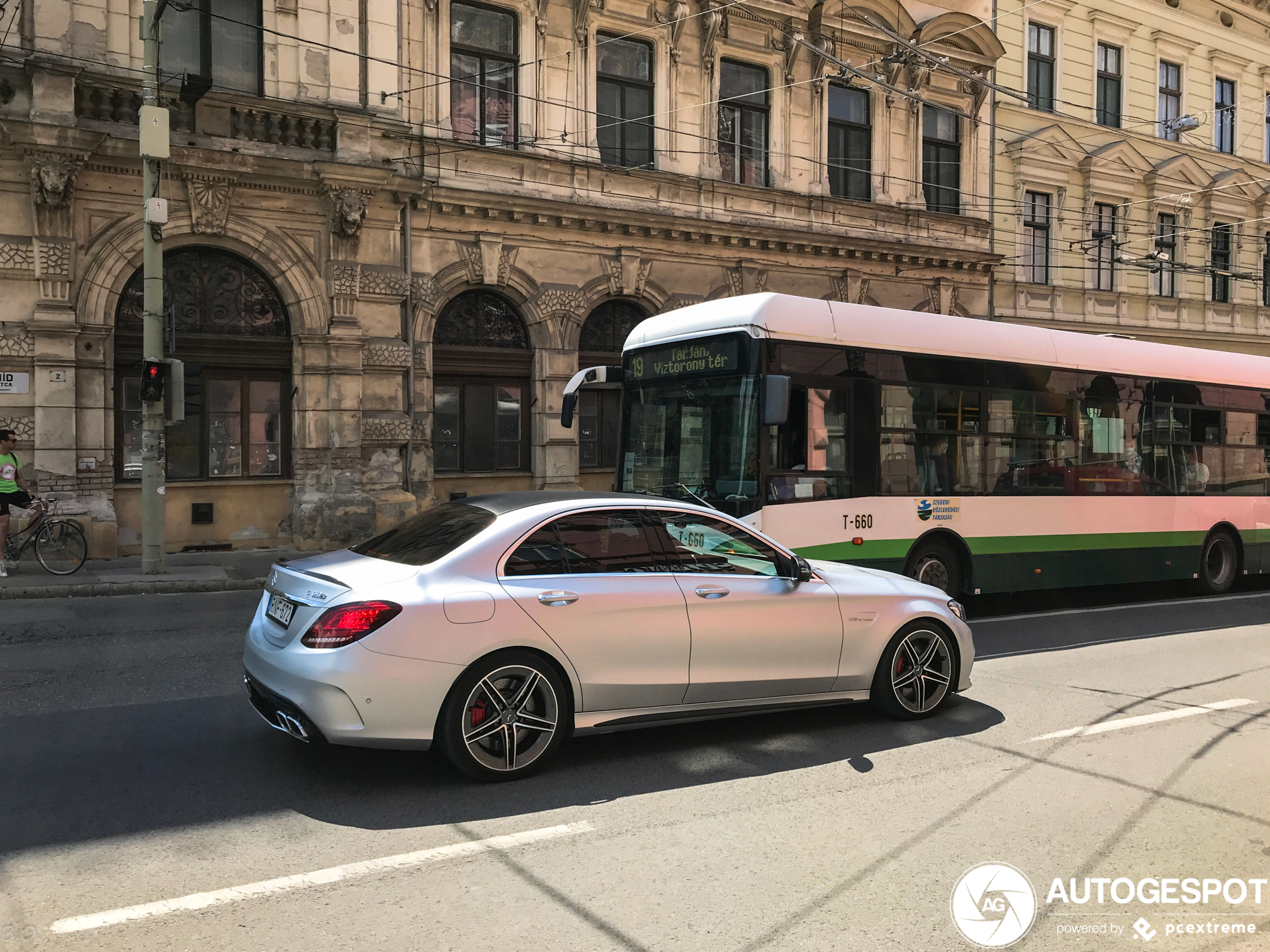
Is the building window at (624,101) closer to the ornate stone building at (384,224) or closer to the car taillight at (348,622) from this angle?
the ornate stone building at (384,224)

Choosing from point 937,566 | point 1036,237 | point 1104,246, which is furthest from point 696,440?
point 1104,246

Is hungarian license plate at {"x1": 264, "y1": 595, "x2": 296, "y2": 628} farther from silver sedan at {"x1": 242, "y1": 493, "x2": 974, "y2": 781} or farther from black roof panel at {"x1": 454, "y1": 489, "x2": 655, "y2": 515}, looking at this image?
black roof panel at {"x1": 454, "y1": 489, "x2": 655, "y2": 515}

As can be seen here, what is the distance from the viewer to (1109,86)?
27.8 m

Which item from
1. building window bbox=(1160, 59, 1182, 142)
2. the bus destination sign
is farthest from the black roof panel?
building window bbox=(1160, 59, 1182, 142)

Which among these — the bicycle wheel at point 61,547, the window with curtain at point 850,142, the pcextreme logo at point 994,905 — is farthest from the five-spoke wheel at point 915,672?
the window with curtain at point 850,142

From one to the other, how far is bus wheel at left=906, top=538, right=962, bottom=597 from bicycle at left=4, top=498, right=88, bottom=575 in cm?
1051

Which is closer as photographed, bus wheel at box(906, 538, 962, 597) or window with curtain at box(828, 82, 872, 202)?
bus wheel at box(906, 538, 962, 597)

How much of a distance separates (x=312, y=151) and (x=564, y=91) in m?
4.99

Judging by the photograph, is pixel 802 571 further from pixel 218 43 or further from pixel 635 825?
pixel 218 43

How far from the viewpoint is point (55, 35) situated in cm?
1438

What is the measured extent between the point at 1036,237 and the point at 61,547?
76.5 ft

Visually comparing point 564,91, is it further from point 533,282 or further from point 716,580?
point 716,580

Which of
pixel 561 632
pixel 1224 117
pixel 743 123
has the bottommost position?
pixel 561 632

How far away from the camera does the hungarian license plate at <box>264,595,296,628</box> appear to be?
5328 millimetres
